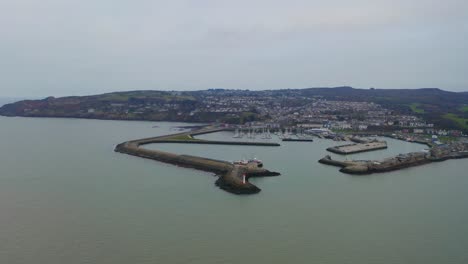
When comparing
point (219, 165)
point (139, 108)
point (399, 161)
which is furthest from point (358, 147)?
point (139, 108)

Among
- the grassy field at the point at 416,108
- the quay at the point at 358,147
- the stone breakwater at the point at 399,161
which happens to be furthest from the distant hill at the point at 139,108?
the stone breakwater at the point at 399,161

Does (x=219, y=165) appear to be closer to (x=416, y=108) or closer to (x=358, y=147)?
(x=358, y=147)

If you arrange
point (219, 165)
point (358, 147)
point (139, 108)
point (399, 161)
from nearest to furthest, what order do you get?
point (219, 165) → point (399, 161) → point (358, 147) → point (139, 108)

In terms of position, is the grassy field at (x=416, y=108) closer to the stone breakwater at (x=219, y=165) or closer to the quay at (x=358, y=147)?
the quay at (x=358, y=147)

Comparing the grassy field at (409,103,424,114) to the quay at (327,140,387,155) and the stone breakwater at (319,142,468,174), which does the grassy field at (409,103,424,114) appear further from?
the stone breakwater at (319,142,468,174)

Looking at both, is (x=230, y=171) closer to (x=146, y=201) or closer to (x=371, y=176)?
(x=146, y=201)

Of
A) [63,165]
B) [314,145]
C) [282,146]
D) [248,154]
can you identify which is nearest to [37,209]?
[63,165]
